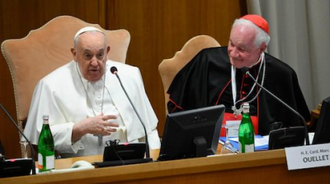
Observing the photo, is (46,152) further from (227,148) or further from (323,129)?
(323,129)

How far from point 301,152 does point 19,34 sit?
3413mm

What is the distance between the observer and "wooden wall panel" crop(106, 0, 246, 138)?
588 cm

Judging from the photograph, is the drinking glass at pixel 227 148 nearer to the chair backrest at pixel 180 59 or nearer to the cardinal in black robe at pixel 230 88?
the cardinal in black robe at pixel 230 88

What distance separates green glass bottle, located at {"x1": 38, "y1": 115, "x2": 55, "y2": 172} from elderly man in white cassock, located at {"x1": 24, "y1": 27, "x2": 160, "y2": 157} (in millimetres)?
536

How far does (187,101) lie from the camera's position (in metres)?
4.59

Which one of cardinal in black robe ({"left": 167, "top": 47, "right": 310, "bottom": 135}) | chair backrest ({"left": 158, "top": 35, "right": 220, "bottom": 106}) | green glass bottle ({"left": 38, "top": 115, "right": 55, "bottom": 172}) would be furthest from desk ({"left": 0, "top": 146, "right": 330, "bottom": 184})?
chair backrest ({"left": 158, "top": 35, "right": 220, "bottom": 106})

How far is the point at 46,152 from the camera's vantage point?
3.30 meters

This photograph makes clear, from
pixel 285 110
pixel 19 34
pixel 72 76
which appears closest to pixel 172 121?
pixel 72 76

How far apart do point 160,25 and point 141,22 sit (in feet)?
0.59

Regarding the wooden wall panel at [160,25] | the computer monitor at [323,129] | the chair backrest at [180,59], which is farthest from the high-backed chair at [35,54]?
the computer monitor at [323,129]

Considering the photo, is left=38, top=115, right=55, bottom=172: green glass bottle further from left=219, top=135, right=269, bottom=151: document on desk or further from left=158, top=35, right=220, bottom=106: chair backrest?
left=158, top=35, right=220, bottom=106: chair backrest

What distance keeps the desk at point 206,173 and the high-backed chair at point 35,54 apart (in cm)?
191

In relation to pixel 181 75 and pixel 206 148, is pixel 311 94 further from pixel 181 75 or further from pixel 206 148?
pixel 206 148

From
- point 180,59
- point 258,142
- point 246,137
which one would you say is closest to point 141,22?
point 180,59
